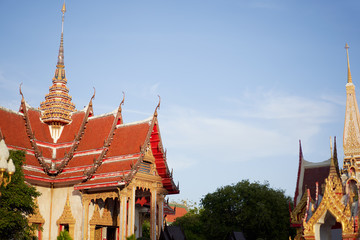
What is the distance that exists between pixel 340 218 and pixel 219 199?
2493 centimetres

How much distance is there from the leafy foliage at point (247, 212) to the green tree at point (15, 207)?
17065 millimetres

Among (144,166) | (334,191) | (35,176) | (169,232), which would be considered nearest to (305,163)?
(144,166)

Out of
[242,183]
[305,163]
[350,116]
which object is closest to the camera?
[350,116]

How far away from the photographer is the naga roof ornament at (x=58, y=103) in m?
29.0

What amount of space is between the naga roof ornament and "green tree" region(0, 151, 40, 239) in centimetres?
776

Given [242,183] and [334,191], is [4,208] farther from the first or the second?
[242,183]

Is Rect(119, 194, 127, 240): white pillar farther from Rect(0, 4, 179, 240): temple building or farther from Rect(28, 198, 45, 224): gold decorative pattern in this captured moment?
Rect(28, 198, 45, 224): gold decorative pattern

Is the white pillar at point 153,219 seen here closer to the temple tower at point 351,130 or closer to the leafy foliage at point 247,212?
the temple tower at point 351,130

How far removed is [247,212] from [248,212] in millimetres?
140

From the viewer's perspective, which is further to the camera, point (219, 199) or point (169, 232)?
point (219, 199)

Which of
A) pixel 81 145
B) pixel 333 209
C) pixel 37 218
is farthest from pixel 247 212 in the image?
pixel 333 209

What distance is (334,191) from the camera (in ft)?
48.9

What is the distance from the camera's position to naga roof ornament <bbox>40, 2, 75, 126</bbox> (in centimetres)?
2897

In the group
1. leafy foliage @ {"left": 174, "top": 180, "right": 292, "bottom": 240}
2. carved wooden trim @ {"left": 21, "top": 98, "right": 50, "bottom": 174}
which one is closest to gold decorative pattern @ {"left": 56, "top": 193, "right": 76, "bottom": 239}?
carved wooden trim @ {"left": 21, "top": 98, "right": 50, "bottom": 174}
